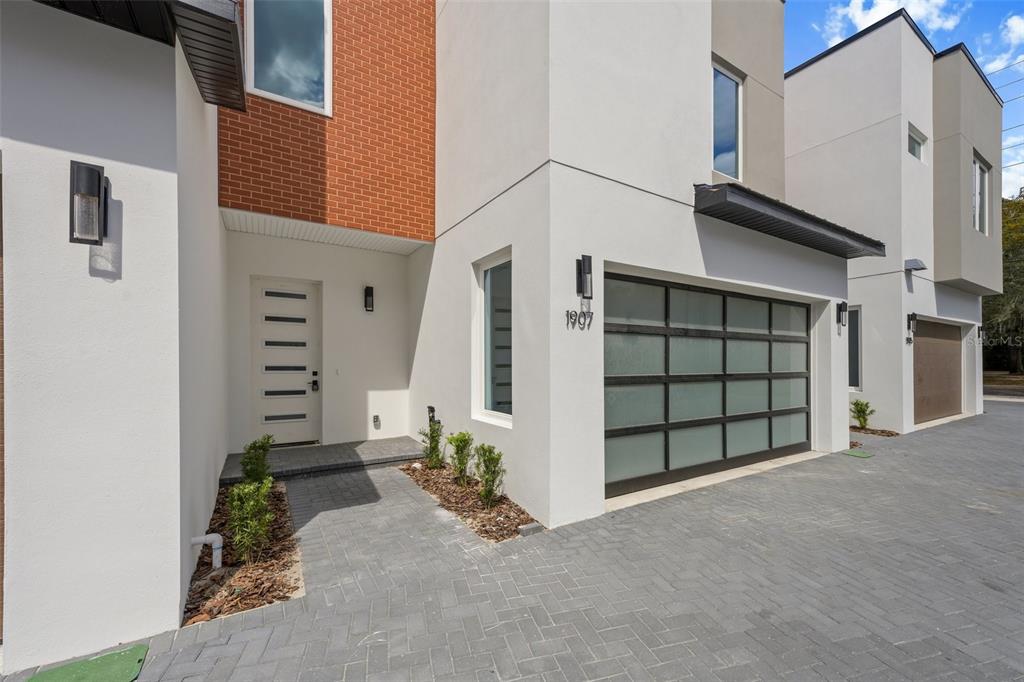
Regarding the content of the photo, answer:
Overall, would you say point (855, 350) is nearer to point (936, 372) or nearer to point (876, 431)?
point (876, 431)

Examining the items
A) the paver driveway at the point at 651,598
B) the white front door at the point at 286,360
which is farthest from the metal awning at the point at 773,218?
the white front door at the point at 286,360

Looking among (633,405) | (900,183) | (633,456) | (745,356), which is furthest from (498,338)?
(900,183)

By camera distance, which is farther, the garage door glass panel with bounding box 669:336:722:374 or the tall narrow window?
the garage door glass panel with bounding box 669:336:722:374

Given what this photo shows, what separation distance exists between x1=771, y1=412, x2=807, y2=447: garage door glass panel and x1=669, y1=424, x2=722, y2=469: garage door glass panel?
1625 mm

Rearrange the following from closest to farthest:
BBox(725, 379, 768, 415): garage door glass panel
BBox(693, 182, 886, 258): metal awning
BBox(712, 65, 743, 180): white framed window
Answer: BBox(693, 182, 886, 258): metal awning → BBox(725, 379, 768, 415): garage door glass panel → BBox(712, 65, 743, 180): white framed window

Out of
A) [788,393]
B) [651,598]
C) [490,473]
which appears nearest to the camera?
[651,598]

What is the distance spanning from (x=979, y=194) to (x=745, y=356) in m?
12.2

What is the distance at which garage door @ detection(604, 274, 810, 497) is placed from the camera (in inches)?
202

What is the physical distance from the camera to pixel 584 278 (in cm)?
434

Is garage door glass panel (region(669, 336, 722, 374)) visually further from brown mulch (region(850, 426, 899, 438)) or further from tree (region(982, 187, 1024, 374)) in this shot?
tree (region(982, 187, 1024, 374))

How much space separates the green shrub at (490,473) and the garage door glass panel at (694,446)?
234 centimetres

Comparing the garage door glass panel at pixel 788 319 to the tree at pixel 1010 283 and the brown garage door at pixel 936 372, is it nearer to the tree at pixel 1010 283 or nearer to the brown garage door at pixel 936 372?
the brown garage door at pixel 936 372

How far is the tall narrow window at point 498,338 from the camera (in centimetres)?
521

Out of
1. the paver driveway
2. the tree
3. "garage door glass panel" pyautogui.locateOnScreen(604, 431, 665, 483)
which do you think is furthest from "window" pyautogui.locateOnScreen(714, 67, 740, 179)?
the tree
